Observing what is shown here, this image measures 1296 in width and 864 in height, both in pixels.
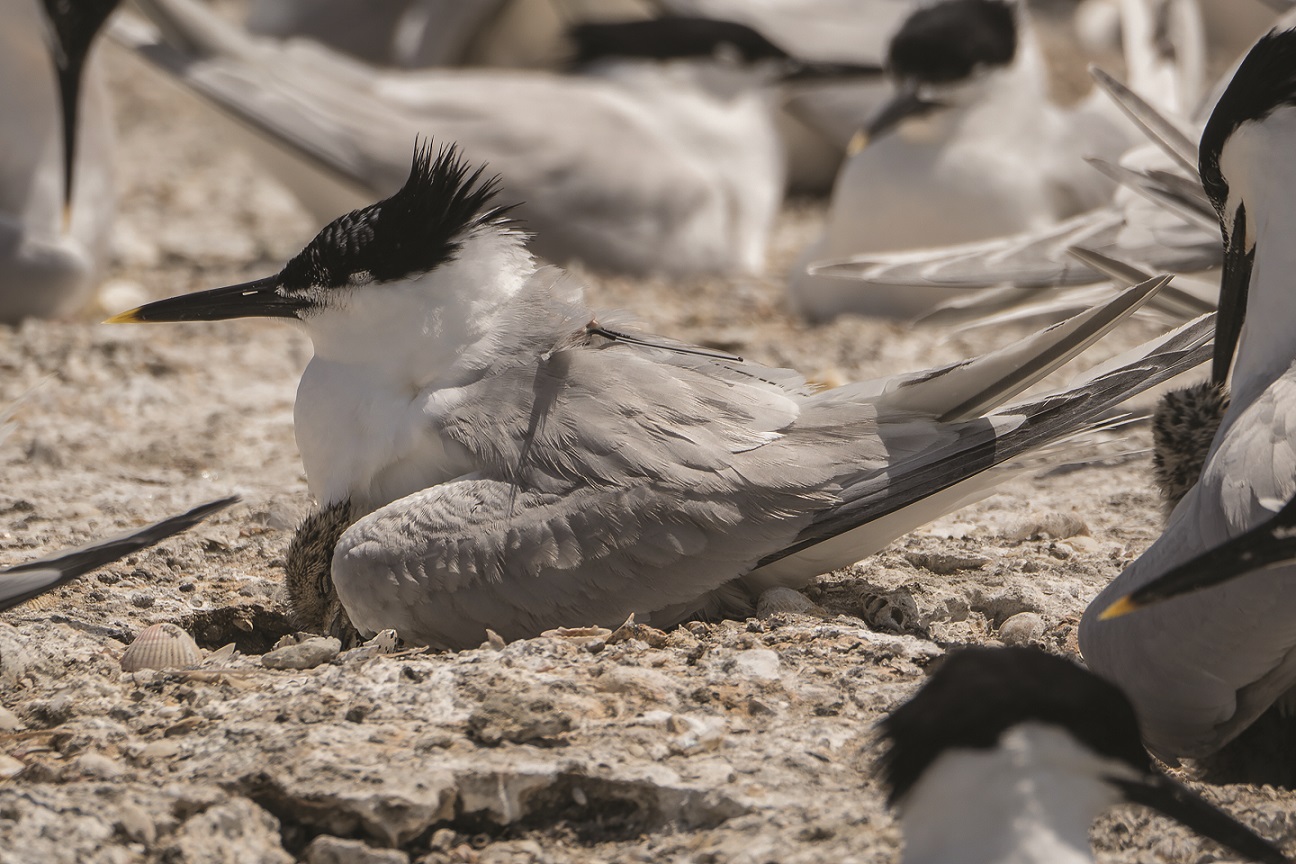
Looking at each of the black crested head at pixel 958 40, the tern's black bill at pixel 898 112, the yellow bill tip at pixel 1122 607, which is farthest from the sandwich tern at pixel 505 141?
the yellow bill tip at pixel 1122 607

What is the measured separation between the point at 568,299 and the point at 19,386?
2.66 meters

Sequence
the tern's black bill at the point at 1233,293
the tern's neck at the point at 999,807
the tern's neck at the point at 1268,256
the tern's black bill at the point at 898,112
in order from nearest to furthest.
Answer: the tern's neck at the point at 999,807
the tern's neck at the point at 1268,256
the tern's black bill at the point at 1233,293
the tern's black bill at the point at 898,112

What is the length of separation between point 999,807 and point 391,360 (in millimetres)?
1735

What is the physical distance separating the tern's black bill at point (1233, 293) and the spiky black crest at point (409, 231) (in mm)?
1528

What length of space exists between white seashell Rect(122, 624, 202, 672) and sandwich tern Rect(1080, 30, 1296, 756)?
66.2 inches

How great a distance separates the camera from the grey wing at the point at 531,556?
3031 mm

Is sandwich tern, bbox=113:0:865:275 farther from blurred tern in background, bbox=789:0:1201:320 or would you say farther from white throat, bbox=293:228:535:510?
white throat, bbox=293:228:535:510

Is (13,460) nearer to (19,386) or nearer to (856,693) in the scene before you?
(19,386)

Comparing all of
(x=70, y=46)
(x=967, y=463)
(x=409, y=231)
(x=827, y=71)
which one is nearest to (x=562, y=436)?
(x=409, y=231)

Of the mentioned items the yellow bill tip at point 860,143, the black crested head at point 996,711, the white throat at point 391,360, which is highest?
the yellow bill tip at point 860,143

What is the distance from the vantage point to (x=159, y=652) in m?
3.03

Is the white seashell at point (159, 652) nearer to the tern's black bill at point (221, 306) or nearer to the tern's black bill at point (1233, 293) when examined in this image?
the tern's black bill at point (221, 306)

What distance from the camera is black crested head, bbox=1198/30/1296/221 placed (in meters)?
3.04

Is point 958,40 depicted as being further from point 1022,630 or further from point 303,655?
point 303,655
